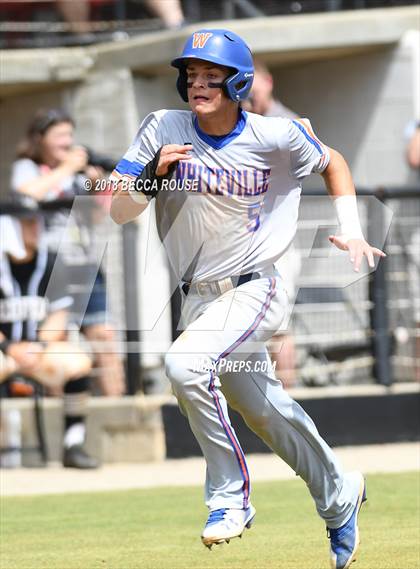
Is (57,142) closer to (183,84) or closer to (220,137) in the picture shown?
(183,84)

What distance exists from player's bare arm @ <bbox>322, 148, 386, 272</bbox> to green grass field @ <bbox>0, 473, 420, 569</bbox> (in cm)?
135

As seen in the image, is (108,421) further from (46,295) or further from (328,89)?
(328,89)

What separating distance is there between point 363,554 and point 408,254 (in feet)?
15.4

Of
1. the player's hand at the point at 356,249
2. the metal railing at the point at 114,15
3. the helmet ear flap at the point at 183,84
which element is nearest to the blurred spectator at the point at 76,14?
the metal railing at the point at 114,15

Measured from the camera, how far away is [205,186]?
561 centimetres

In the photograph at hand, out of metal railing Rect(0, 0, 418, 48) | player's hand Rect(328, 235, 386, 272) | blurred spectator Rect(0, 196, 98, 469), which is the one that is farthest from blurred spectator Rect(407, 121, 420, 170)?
player's hand Rect(328, 235, 386, 272)

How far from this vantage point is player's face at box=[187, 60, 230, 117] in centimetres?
552

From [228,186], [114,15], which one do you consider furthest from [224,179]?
[114,15]

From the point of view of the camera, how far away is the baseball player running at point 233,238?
17.8ft

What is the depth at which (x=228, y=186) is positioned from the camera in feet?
18.5

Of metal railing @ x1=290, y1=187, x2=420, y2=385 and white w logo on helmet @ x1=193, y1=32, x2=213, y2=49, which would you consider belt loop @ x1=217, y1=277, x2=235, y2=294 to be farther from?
metal railing @ x1=290, y1=187, x2=420, y2=385

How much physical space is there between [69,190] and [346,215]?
15.8 feet

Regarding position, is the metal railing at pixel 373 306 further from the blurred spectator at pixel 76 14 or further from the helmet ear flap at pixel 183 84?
the helmet ear flap at pixel 183 84

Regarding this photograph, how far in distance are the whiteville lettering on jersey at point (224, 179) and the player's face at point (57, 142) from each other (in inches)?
170
